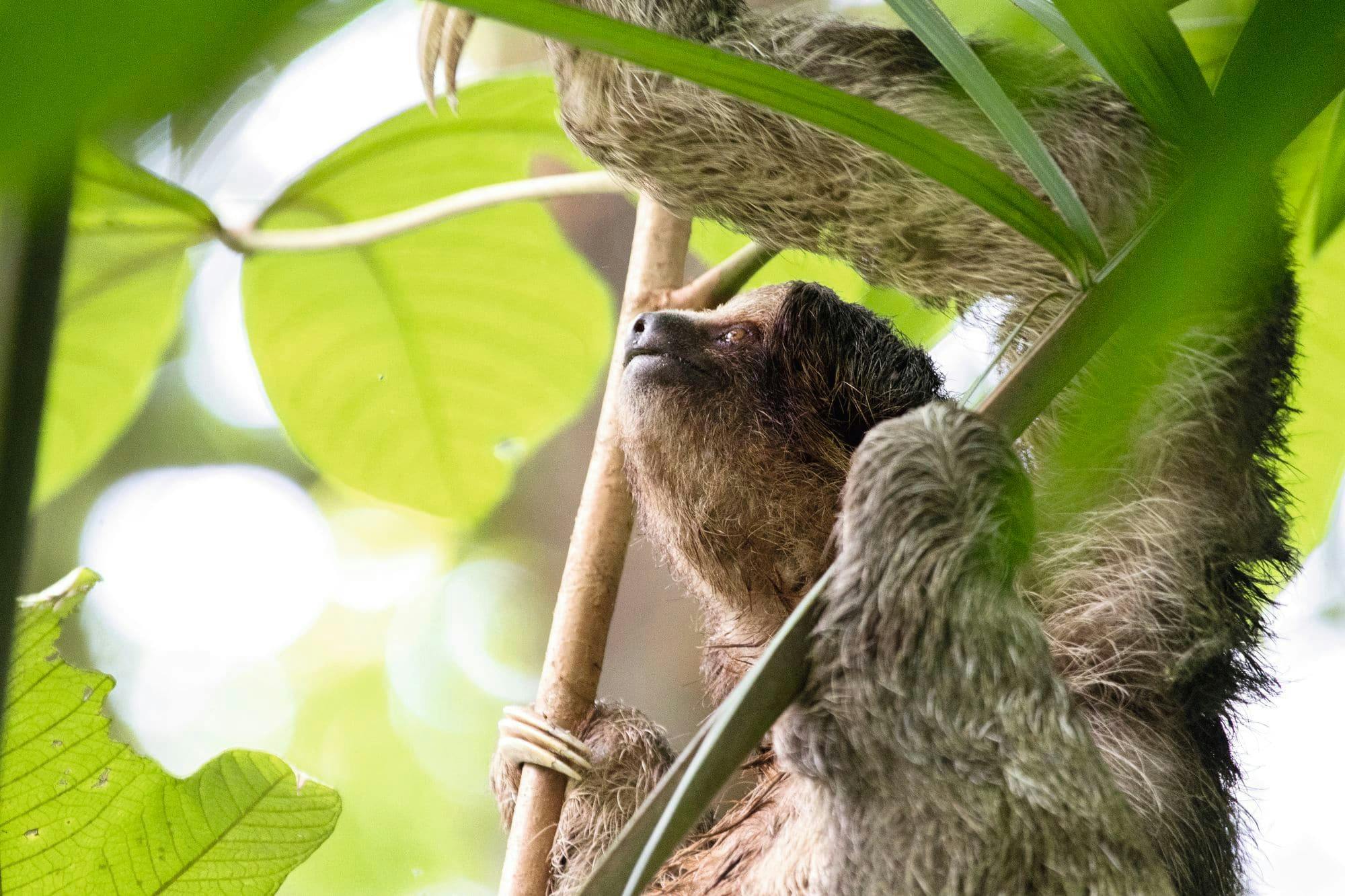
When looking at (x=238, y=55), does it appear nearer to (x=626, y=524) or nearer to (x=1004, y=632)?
(x=1004, y=632)

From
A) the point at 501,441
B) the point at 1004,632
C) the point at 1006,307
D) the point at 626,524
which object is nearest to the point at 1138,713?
the point at 1004,632

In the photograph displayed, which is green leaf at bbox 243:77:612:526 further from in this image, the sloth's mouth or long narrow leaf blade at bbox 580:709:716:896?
long narrow leaf blade at bbox 580:709:716:896

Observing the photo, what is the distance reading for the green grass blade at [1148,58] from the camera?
1.05 meters

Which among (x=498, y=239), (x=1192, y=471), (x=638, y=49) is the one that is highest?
(x=1192, y=471)

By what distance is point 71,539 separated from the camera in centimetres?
559

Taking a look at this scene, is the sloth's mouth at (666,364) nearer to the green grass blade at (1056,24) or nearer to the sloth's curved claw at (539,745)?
the sloth's curved claw at (539,745)

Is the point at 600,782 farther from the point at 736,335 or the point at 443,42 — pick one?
the point at 443,42

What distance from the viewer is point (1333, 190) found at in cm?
145

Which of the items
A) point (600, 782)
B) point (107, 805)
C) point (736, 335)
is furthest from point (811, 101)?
point (600, 782)

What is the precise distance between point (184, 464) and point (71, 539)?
2.95ft

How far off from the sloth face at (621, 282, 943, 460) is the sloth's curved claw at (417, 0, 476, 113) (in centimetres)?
53

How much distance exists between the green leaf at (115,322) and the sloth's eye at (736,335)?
40.3 inches

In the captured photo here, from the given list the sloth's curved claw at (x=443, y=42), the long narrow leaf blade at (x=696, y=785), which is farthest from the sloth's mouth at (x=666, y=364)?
the long narrow leaf blade at (x=696, y=785)

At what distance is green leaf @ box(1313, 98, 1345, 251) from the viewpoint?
143 centimetres
